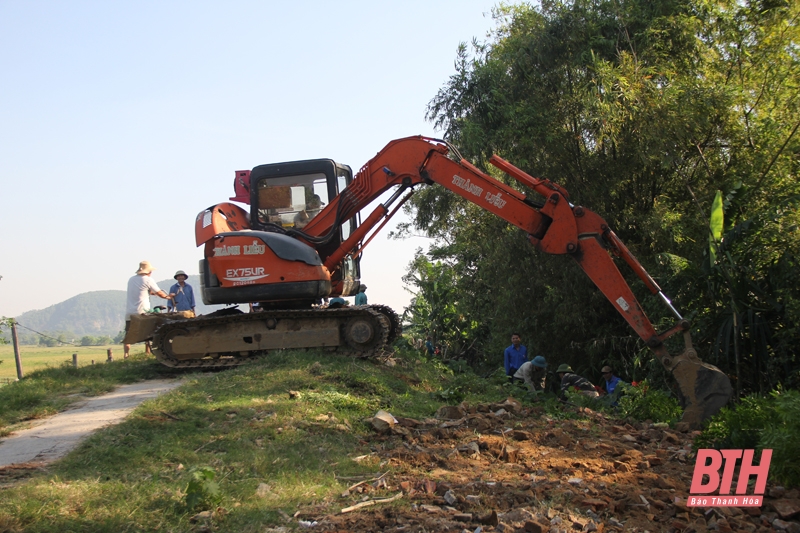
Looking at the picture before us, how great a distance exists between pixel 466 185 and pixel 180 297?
264 inches

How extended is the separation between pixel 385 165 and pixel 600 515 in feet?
24.5

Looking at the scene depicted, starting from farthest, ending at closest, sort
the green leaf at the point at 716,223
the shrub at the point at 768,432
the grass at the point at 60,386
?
the green leaf at the point at 716,223
the grass at the point at 60,386
the shrub at the point at 768,432

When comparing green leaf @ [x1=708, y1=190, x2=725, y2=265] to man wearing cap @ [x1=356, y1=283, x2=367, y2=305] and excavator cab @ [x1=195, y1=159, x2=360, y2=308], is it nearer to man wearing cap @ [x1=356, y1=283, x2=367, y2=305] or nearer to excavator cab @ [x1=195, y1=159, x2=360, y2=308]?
excavator cab @ [x1=195, y1=159, x2=360, y2=308]

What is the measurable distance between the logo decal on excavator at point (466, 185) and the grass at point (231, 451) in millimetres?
2916

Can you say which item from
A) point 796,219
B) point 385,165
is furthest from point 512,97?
point 796,219

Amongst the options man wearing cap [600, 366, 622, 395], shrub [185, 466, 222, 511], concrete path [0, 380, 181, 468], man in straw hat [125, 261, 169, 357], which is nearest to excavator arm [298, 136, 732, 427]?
man wearing cap [600, 366, 622, 395]

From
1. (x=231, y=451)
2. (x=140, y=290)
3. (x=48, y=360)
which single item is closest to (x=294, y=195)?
(x=140, y=290)

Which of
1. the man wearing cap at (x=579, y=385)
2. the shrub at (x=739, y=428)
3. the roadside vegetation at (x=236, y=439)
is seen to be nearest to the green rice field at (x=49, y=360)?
the roadside vegetation at (x=236, y=439)

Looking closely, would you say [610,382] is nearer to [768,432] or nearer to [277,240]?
[277,240]

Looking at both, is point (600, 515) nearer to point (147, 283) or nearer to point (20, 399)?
point (20, 399)

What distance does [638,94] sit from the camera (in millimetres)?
13938

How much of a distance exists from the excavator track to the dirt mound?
3515mm

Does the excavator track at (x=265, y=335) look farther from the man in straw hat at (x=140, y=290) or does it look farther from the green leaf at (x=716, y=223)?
the green leaf at (x=716, y=223)

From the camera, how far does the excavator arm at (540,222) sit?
8531 mm
